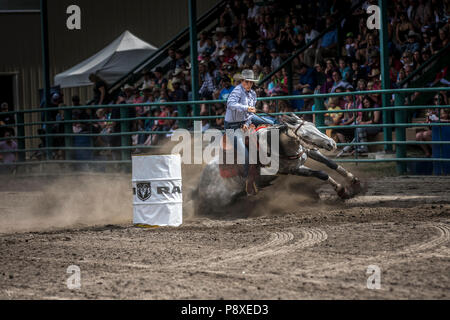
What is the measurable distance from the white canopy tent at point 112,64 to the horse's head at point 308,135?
483 inches

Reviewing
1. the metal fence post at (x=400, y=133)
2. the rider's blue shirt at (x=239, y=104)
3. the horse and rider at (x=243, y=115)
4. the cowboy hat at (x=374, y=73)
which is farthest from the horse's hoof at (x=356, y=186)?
the cowboy hat at (x=374, y=73)

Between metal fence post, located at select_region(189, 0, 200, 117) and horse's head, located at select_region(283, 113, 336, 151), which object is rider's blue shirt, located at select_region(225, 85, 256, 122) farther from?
metal fence post, located at select_region(189, 0, 200, 117)

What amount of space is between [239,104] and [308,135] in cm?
115

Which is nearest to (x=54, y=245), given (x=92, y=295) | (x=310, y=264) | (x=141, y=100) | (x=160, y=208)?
(x=160, y=208)

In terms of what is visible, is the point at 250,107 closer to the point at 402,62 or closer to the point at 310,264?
the point at 310,264

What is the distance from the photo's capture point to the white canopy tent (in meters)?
22.1

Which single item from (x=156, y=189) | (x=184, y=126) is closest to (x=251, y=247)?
(x=156, y=189)

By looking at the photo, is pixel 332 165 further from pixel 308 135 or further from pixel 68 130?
pixel 68 130

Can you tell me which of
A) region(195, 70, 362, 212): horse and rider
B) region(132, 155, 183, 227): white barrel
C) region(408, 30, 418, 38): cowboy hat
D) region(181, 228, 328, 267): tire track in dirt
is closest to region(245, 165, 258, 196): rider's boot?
region(195, 70, 362, 212): horse and rider

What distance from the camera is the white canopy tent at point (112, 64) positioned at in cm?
2211

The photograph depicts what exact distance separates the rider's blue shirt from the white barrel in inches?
51.4

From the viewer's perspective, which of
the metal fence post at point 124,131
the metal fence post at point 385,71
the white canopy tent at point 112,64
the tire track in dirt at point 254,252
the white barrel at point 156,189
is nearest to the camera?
the tire track in dirt at point 254,252

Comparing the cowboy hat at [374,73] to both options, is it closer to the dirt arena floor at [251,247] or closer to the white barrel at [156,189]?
the dirt arena floor at [251,247]

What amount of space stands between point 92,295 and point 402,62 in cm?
1118
